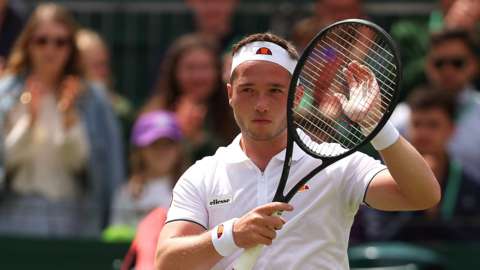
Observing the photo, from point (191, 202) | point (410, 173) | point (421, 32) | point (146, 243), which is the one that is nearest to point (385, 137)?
point (410, 173)

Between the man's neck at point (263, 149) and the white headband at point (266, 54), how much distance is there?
0.84 ft

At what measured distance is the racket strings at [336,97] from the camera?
448 cm

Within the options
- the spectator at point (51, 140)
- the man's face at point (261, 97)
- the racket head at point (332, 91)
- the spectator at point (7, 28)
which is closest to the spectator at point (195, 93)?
the spectator at point (51, 140)

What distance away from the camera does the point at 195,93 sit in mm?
8469

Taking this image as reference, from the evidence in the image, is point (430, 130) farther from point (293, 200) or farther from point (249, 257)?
point (249, 257)

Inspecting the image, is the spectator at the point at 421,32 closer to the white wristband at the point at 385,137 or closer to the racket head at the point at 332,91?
the racket head at the point at 332,91

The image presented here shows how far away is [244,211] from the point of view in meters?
4.57

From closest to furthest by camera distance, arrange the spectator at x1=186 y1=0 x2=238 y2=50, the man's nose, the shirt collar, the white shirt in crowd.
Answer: the man's nose < the shirt collar < the white shirt in crowd < the spectator at x1=186 y1=0 x2=238 y2=50

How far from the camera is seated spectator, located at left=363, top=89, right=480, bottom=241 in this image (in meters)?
7.68

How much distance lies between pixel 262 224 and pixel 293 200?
31 cm

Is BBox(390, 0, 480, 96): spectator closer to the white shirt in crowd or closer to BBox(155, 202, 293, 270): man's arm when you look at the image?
the white shirt in crowd

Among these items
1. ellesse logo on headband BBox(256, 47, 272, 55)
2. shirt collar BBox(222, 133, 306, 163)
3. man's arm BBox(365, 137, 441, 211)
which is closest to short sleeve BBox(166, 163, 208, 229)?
shirt collar BBox(222, 133, 306, 163)

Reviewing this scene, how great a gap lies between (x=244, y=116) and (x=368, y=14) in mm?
4812

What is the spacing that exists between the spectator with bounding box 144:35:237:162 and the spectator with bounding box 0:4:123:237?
22.0 inches
